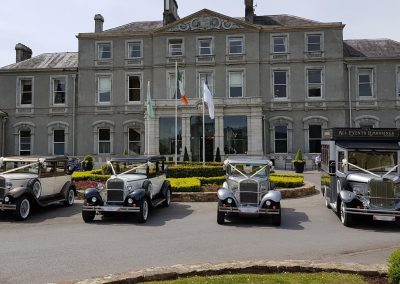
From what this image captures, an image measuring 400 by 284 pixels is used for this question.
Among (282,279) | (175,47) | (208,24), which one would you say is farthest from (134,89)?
(282,279)

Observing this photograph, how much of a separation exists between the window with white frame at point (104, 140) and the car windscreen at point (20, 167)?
20643 millimetres

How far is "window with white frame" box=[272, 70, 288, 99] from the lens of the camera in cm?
3219

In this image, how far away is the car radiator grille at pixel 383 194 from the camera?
10242mm

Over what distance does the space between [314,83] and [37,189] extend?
26188 mm

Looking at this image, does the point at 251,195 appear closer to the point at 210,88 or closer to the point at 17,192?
the point at 17,192

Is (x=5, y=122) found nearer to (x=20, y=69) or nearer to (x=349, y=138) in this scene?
(x=20, y=69)

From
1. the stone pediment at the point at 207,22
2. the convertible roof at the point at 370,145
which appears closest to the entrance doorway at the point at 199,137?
the stone pediment at the point at 207,22

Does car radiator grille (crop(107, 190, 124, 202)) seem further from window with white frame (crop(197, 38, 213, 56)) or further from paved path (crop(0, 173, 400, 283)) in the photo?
window with white frame (crop(197, 38, 213, 56))

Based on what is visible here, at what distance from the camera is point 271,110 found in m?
31.9

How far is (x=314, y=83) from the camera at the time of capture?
31969mm

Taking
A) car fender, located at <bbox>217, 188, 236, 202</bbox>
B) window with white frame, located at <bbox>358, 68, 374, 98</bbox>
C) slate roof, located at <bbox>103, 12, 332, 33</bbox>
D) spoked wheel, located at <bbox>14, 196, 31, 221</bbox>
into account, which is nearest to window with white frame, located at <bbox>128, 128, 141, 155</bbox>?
slate roof, located at <bbox>103, 12, 332, 33</bbox>

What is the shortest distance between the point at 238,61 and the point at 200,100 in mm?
5511

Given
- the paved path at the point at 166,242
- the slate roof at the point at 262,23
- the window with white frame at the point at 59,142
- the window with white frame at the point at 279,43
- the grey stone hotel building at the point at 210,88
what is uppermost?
the slate roof at the point at 262,23

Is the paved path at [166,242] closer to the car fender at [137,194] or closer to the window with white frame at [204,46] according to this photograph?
the car fender at [137,194]
